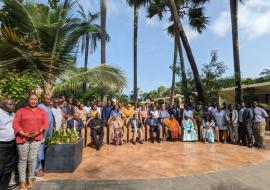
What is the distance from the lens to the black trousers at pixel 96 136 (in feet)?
32.6

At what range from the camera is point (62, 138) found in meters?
7.08

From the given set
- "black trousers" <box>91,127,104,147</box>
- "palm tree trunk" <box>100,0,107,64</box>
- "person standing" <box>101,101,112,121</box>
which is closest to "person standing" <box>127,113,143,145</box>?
"person standing" <box>101,101,112,121</box>

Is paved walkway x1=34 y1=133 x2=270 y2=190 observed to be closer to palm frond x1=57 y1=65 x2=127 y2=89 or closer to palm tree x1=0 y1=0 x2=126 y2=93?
palm frond x1=57 y1=65 x2=127 y2=89

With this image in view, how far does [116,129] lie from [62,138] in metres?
4.01

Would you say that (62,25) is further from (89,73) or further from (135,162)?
(135,162)

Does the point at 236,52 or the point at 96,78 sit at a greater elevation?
the point at 236,52

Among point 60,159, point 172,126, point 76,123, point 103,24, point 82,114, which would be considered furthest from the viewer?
point 103,24

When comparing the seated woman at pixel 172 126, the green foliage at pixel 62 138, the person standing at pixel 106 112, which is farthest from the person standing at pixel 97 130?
the seated woman at pixel 172 126

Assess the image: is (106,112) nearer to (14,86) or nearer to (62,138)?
(14,86)

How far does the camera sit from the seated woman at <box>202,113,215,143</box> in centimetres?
1189

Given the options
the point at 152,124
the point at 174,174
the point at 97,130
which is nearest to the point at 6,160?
the point at 174,174

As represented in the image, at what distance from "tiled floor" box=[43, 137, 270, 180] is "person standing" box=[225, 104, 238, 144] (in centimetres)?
79

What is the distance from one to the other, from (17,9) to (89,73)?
304 centimetres

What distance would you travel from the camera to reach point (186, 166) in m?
7.78
